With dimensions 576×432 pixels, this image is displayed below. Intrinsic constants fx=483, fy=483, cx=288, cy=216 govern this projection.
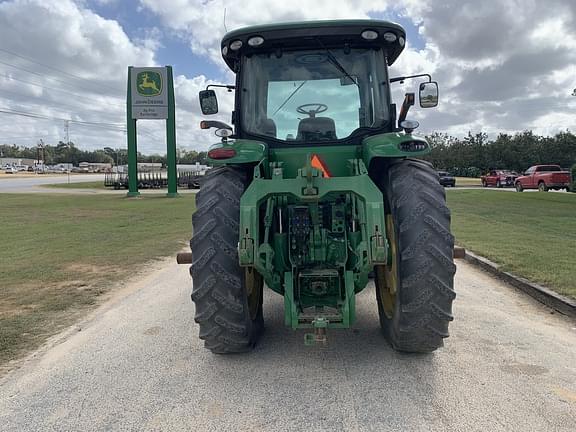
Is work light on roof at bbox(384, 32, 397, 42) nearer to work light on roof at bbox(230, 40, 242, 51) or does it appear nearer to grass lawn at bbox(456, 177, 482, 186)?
work light on roof at bbox(230, 40, 242, 51)

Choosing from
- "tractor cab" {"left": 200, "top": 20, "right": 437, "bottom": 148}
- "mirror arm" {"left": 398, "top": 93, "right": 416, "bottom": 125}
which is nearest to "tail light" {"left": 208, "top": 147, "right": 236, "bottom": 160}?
"tractor cab" {"left": 200, "top": 20, "right": 437, "bottom": 148}

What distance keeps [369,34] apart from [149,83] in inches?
1015

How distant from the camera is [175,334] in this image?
4707 mm

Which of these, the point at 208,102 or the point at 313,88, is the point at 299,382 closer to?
the point at 313,88

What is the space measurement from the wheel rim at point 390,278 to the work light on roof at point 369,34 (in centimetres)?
161

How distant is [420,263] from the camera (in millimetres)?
3432

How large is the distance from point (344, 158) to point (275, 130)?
77cm

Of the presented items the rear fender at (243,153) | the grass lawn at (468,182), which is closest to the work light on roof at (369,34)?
the rear fender at (243,153)

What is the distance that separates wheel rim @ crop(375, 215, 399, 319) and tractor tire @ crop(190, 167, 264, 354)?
46.3 inches

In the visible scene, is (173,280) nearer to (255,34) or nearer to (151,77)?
(255,34)

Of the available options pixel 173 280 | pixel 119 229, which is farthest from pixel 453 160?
pixel 173 280

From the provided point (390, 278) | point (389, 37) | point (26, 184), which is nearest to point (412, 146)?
point (390, 278)

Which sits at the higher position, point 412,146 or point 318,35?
point 318,35

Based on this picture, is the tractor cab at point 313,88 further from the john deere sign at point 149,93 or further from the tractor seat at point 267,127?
the john deere sign at point 149,93
